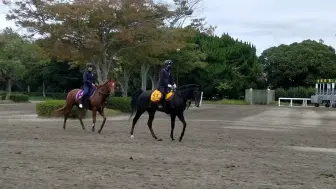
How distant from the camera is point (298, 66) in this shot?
69750mm

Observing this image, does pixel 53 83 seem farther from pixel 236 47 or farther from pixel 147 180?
pixel 147 180

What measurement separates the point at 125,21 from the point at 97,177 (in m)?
23.4

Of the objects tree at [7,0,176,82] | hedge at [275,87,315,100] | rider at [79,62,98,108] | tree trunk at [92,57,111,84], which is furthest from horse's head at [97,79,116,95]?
hedge at [275,87,315,100]

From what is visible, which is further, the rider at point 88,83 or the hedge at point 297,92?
the hedge at point 297,92

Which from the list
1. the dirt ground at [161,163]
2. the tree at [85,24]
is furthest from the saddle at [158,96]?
the tree at [85,24]

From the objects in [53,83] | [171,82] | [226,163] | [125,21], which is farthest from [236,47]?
[226,163]

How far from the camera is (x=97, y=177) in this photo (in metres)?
7.91

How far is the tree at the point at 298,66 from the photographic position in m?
69.7

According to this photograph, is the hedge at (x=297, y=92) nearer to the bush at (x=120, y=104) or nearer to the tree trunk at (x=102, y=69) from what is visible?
the bush at (x=120, y=104)

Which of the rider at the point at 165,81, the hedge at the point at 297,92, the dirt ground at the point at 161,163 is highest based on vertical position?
the rider at the point at 165,81

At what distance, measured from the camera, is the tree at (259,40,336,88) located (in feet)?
229

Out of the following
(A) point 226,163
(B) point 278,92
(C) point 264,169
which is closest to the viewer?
(C) point 264,169

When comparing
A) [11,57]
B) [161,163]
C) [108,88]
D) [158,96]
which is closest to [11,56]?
[11,57]

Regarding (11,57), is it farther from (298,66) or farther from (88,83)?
(88,83)
